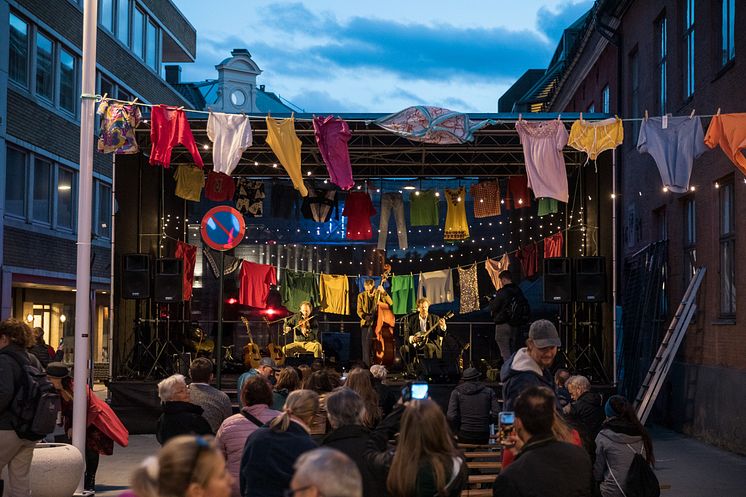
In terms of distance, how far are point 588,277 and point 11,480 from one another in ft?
39.4

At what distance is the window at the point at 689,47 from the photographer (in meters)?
20.3

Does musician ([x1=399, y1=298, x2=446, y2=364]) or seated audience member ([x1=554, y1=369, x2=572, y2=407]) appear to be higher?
musician ([x1=399, y1=298, x2=446, y2=364])

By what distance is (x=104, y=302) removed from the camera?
35.4 m

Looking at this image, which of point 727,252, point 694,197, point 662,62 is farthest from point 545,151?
point 662,62

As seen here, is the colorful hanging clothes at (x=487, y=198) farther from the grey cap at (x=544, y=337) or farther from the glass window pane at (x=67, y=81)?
the grey cap at (x=544, y=337)

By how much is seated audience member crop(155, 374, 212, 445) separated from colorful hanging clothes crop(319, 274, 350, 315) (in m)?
17.7

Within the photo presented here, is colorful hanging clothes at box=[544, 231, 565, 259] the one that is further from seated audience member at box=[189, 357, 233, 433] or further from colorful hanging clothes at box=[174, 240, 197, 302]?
seated audience member at box=[189, 357, 233, 433]

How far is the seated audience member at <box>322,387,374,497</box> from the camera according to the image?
608cm

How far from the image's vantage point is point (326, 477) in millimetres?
3982

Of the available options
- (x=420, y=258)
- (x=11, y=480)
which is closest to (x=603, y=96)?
(x=420, y=258)

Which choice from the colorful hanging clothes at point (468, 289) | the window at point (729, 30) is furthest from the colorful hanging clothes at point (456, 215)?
the window at point (729, 30)

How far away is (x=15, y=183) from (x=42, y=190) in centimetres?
169

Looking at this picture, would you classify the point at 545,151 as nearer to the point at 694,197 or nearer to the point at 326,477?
the point at 694,197

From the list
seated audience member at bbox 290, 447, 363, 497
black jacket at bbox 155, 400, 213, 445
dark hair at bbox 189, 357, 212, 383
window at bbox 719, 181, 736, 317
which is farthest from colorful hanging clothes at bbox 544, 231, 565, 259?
seated audience member at bbox 290, 447, 363, 497
